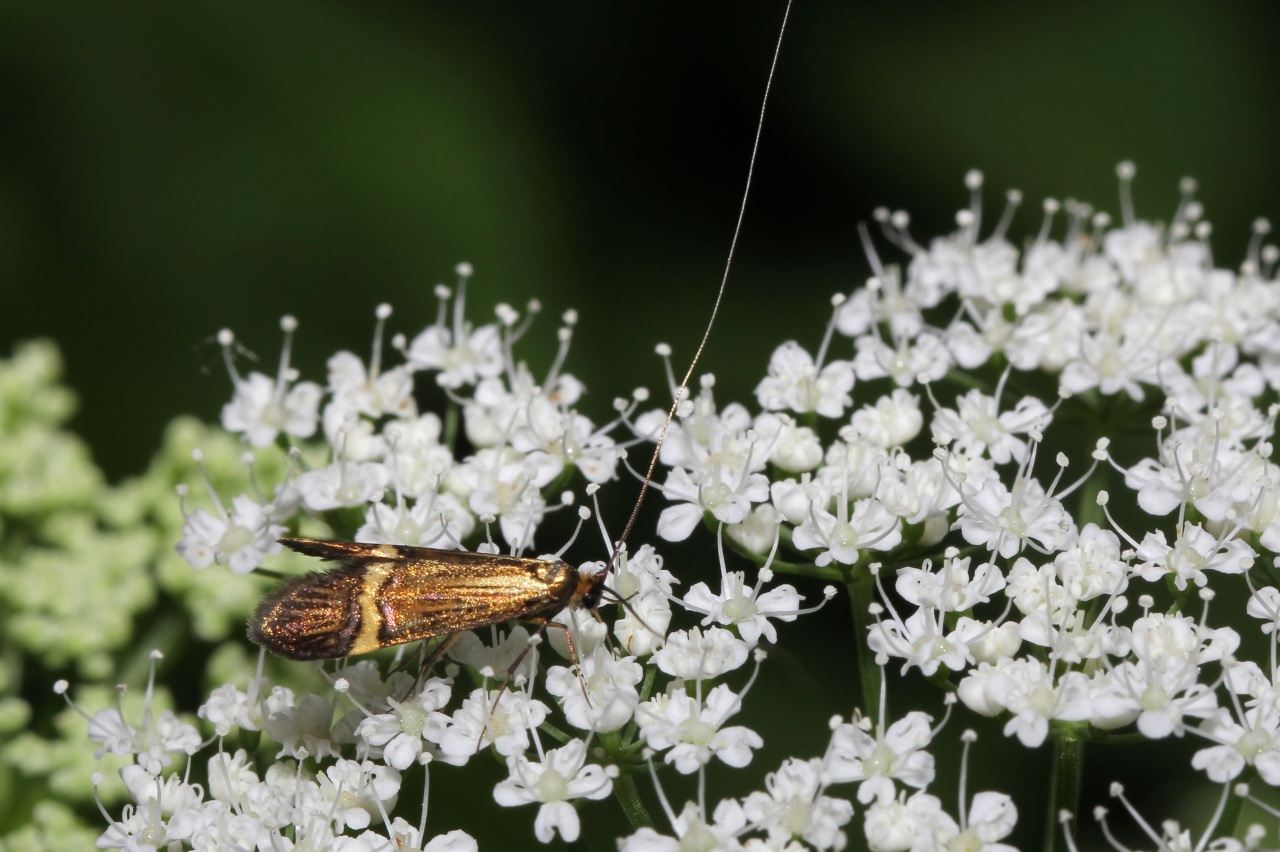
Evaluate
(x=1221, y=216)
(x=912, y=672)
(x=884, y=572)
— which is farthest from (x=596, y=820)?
(x=1221, y=216)

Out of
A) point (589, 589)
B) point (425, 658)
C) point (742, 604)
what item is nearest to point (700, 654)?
point (742, 604)

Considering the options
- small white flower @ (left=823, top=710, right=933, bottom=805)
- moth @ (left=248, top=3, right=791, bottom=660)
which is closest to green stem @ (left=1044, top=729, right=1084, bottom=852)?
small white flower @ (left=823, top=710, right=933, bottom=805)

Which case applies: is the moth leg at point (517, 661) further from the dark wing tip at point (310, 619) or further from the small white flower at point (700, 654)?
the dark wing tip at point (310, 619)

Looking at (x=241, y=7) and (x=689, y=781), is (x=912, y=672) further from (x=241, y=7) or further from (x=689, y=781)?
(x=241, y=7)

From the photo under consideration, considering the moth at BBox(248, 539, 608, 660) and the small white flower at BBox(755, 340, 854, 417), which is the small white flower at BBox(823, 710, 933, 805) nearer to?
the moth at BBox(248, 539, 608, 660)

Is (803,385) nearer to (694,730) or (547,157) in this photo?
(694,730)

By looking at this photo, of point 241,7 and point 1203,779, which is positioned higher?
point 241,7
